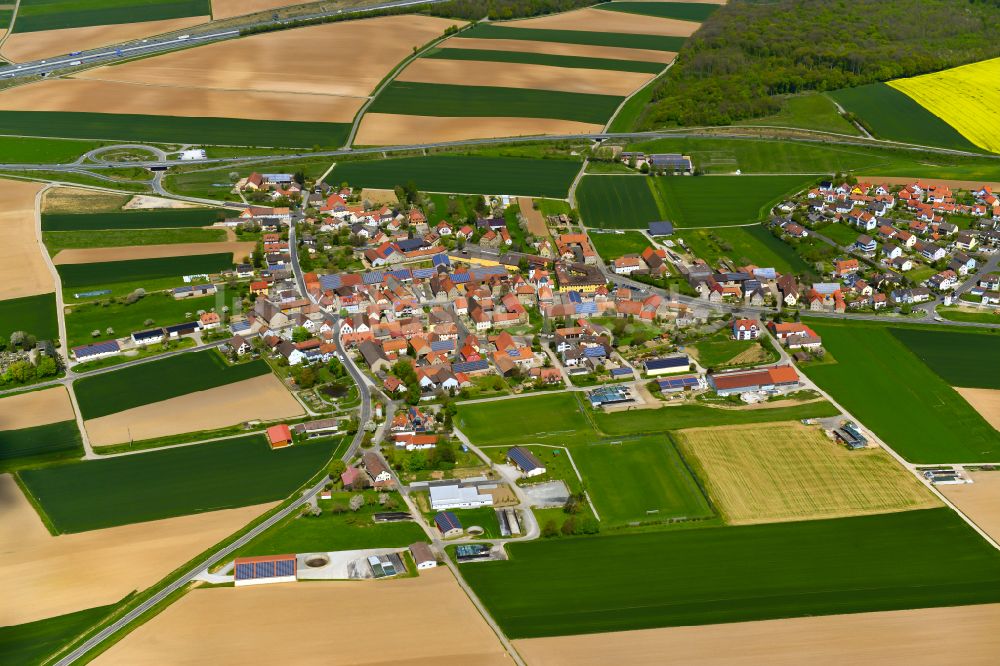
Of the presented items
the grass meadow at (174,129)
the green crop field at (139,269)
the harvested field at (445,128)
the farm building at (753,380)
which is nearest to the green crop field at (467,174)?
the harvested field at (445,128)

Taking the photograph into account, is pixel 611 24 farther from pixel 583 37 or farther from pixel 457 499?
pixel 457 499

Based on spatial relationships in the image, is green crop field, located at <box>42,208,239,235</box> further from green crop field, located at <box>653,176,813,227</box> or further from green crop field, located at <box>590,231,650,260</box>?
green crop field, located at <box>653,176,813,227</box>

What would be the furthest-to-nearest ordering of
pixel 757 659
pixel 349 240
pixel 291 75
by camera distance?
→ pixel 291 75
pixel 349 240
pixel 757 659

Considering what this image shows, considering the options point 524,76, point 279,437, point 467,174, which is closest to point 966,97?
point 524,76

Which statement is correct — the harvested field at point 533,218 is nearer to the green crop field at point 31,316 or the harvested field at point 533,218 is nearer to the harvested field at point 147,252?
the harvested field at point 147,252

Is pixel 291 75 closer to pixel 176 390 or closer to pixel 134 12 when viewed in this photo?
pixel 134 12

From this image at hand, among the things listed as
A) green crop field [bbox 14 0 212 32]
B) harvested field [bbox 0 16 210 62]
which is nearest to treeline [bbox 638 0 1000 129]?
harvested field [bbox 0 16 210 62]

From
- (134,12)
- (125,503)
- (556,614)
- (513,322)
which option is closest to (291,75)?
(134,12)
